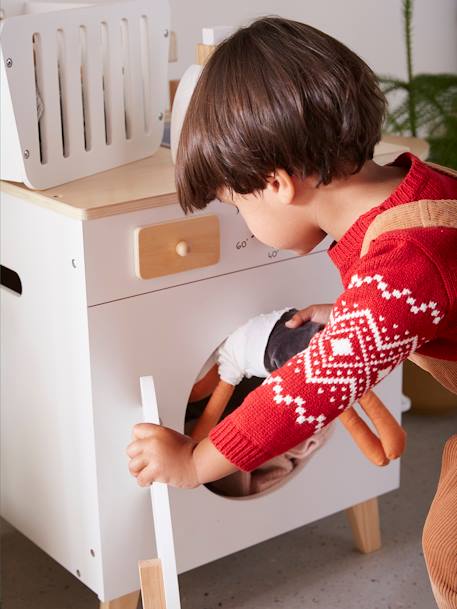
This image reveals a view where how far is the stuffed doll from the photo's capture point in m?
1.29

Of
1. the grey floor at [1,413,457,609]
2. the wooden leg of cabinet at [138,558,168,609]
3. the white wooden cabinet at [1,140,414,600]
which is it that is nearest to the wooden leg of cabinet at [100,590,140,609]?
the white wooden cabinet at [1,140,414,600]

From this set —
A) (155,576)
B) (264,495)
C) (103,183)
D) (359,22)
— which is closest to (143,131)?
(103,183)

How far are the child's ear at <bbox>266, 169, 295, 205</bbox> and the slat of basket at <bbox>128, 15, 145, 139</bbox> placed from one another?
0.46m

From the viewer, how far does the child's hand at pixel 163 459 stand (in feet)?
3.33

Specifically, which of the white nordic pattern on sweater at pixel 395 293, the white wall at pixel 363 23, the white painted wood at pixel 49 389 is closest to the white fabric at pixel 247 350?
the white painted wood at pixel 49 389

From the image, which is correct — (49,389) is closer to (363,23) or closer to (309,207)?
(309,207)

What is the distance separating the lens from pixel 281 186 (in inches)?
40.3

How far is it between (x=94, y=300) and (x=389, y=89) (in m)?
1.09

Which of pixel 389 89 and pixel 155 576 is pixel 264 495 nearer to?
pixel 155 576

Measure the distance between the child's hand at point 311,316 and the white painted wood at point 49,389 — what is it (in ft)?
0.94

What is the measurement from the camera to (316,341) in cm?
95

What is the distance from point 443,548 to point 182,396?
19.6 inches

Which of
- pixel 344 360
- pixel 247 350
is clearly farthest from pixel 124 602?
pixel 344 360

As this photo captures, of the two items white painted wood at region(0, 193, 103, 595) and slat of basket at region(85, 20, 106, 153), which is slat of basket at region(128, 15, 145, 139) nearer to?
slat of basket at region(85, 20, 106, 153)
